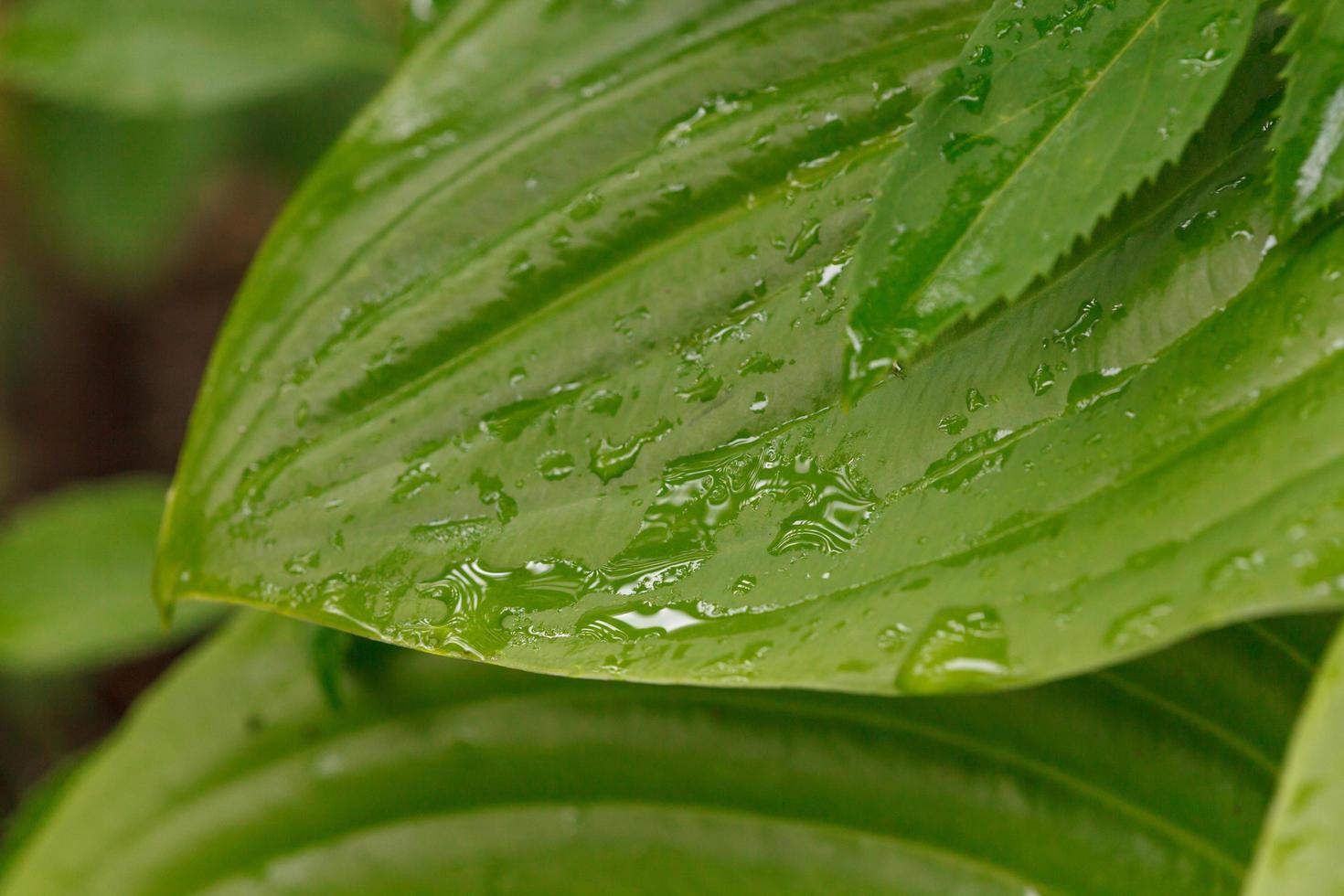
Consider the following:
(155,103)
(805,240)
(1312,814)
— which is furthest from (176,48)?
(1312,814)

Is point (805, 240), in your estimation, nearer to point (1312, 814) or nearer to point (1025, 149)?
point (1025, 149)

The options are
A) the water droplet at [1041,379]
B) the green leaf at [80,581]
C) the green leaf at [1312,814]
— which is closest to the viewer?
the green leaf at [1312,814]

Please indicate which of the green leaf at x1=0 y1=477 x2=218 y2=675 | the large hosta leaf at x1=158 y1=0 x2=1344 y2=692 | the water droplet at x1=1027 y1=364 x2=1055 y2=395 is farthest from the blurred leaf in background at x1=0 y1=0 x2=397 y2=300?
the water droplet at x1=1027 y1=364 x2=1055 y2=395

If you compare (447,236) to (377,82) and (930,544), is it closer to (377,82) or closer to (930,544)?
(930,544)

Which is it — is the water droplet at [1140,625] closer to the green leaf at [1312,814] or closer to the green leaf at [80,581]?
the green leaf at [1312,814]

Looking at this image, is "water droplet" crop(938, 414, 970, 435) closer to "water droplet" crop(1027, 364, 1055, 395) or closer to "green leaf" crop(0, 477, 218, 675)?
"water droplet" crop(1027, 364, 1055, 395)

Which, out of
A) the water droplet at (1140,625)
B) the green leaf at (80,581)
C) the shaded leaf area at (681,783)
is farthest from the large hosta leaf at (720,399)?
the green leaf at (80,581)

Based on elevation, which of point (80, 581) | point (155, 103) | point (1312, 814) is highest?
point (155, 103)
